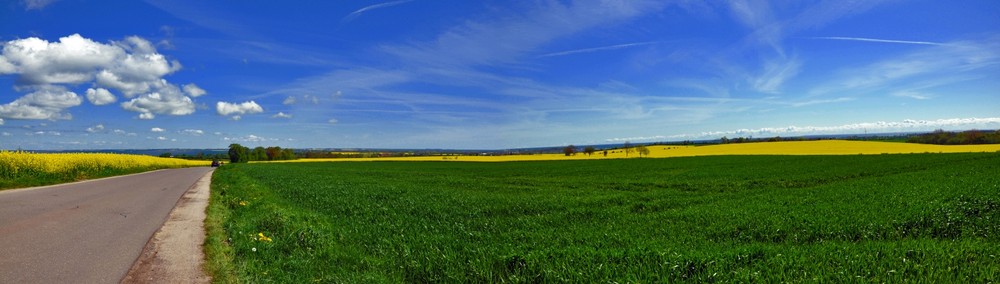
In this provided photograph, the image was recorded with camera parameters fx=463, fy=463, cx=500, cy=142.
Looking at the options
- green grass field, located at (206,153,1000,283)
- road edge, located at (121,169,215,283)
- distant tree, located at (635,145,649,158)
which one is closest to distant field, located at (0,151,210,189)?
green grass field, located at (206,153,1000,283)

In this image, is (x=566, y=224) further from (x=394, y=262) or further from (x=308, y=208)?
(x=308, y=208)

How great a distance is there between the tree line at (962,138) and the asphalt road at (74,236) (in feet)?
368

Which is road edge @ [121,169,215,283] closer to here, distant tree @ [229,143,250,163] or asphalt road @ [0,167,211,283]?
asphalt road @ [0,167,211,283]

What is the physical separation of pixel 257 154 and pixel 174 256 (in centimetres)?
14250

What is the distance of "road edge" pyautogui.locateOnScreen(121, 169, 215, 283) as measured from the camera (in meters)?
7.21

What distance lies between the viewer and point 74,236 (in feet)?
33.8

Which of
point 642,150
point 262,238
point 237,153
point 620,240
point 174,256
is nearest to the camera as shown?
point 174,256

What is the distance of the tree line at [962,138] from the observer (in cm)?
7969

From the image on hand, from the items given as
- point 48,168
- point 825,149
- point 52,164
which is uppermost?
point 52,164

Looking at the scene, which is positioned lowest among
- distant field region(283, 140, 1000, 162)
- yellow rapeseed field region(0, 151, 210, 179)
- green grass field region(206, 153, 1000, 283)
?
green grass field region(206, 153, 1000, 283)

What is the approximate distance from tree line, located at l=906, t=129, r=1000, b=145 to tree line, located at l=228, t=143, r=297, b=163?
149661 millimetres

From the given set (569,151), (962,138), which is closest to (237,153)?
(569,151)

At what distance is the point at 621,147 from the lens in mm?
113750

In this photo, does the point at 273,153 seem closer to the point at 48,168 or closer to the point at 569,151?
the point at 569,151
